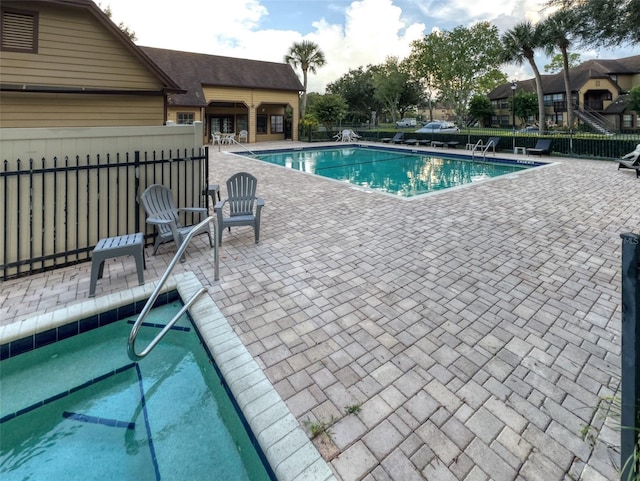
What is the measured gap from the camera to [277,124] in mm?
28375

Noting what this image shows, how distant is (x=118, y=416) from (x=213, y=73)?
25.5 metres

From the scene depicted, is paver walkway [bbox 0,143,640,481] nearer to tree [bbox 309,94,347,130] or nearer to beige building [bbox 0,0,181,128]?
beige building [bbox 0,0,181,128]

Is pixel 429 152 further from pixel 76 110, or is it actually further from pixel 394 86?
pixel 394 86

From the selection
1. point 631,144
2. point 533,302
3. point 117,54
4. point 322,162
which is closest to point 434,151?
point 322,162

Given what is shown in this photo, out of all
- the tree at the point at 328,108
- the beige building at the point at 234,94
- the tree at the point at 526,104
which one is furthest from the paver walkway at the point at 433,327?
the tree at the point at 526,104

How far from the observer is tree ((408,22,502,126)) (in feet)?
116

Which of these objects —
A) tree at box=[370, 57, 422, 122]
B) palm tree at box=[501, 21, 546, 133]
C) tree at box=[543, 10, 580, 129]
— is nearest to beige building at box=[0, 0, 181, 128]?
tree at box=[543, 10, 580, 129]

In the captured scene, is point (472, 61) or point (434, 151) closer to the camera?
point (434, 151)

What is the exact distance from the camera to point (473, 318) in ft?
11.1

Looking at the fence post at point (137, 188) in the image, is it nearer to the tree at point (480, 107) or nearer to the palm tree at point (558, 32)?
the palm tree at point (558, 32)

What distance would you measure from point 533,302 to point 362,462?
2.73m

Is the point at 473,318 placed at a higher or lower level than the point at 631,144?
lower

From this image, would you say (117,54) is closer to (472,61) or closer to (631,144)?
(631,144)

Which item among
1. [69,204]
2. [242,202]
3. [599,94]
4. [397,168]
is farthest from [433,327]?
[599,94]
